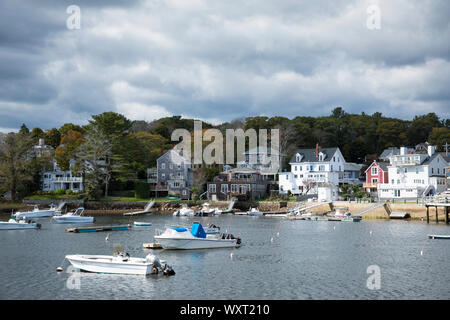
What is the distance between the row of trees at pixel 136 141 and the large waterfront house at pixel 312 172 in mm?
16266

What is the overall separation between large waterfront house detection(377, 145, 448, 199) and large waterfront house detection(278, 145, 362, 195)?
39.6 ft

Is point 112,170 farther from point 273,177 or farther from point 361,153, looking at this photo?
point 361,153

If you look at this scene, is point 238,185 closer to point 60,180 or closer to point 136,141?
point 136,141

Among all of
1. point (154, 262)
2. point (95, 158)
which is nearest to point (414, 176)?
point (95, 158)

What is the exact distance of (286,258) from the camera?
36.8m

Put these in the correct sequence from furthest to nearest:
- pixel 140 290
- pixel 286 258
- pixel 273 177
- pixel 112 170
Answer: pixel 273 177, pixel 112 170, pixel 286 258, pixel 140 290

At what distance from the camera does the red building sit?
A: 93500 mm

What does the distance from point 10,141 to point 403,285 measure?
280 ft

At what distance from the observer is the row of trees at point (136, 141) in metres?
96.2

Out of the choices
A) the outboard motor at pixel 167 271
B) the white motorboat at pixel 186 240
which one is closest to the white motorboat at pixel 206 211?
the white motorboat at pixel 186 240

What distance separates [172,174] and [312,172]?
104ft

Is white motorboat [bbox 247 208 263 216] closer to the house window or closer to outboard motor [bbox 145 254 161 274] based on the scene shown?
the house window

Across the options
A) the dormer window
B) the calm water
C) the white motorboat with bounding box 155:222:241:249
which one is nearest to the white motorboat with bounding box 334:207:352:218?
the calm water
